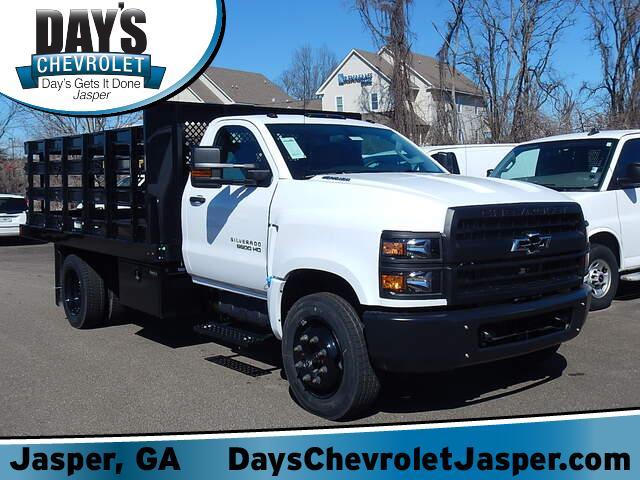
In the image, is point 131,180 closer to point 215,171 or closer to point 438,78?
point 215,171

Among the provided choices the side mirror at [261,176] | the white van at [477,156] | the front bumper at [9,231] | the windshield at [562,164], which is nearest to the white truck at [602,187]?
the windshield at [562,164]

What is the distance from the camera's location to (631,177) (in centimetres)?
884

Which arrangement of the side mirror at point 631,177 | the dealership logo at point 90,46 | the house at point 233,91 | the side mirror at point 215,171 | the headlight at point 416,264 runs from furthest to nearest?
1. the house at point 233,91
2. the dealership logo at point 90,46
3. the side mirror at point 631,177
4. the side mirror at point 215,171
5. the headlight at point 416,264

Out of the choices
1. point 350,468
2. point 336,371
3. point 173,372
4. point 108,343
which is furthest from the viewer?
point 108,343

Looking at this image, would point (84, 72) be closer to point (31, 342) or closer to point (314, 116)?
point (31, 342)

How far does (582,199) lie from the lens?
8.59 metres

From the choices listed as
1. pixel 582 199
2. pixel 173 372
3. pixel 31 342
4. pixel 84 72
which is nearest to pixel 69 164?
pixel 31 342

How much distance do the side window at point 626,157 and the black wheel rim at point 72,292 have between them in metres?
6.49

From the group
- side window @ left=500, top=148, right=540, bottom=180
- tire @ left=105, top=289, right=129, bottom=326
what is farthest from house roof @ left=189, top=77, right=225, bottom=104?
tire @ left=105, top=289, right=129, bottom=326

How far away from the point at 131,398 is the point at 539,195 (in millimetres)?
3535

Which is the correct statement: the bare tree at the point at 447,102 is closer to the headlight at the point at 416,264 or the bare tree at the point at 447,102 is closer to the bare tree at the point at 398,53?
the bare tree at the point at 398,53

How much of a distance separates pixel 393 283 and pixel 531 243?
105cm

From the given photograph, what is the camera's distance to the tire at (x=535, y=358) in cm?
629

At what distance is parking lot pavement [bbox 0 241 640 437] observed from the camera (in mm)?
5367
